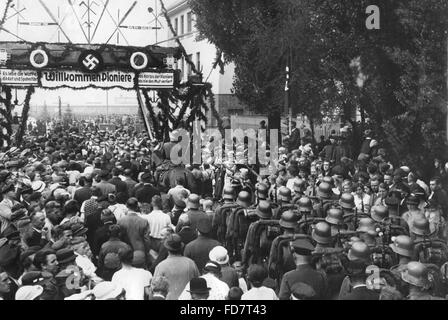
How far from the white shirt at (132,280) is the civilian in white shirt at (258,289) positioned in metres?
1.16

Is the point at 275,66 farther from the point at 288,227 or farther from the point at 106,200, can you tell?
the point at 288,227

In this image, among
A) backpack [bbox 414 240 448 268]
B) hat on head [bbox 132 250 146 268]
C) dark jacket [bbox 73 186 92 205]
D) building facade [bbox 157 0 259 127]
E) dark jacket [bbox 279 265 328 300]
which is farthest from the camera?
building facade [bbox 157 0 259 127]

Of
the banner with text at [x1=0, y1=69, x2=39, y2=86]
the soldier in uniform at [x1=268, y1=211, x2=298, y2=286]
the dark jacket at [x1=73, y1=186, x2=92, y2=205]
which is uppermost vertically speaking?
the banner with text at [x1=0, y1=69, x2=39, y2=86]

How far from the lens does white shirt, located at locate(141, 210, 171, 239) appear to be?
939 centimetres

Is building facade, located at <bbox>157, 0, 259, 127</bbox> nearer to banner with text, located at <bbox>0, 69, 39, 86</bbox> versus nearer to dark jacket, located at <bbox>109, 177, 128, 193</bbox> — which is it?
banner with text, located at <bbox>0, 69, 39, 86</bbox>

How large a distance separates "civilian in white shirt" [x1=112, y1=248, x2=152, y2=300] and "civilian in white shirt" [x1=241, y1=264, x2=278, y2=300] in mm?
1147

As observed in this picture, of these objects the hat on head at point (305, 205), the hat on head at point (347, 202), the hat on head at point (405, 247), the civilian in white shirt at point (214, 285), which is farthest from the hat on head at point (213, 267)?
the hat on head at point (347, 202)

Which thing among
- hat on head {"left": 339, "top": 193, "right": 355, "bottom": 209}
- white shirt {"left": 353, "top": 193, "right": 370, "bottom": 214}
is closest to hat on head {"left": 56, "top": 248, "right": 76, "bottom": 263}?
hat on head {"left": 339, "top": 193, "right": 355, "bottom": 209}

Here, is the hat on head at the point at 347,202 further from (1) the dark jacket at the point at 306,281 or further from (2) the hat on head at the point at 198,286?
(2) the hat on head at the point at 198,286

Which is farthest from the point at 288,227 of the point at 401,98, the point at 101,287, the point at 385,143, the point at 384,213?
the point at 385,143

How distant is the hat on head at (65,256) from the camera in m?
6.73

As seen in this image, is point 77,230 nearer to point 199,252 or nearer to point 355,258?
point 199,252

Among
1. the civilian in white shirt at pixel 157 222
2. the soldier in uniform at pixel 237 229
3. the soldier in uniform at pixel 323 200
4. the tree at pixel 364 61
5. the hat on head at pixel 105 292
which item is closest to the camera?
the hat on head at pixel 105 292

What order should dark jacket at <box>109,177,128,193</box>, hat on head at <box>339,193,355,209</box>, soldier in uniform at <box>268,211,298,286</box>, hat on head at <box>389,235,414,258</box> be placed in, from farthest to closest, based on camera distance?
dark jacket at <box>109,177,128,193</box>
hat on head at <box>339,193,355,209</box>
soldier in uniform at <box>268,211,298,286</box>
hat on head at <box>389,235,414,258</box>
